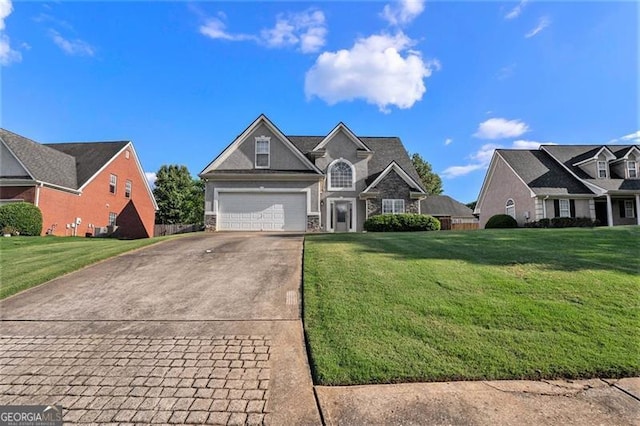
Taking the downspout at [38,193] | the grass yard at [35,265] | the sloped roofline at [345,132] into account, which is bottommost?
the grass yard at [35,265]

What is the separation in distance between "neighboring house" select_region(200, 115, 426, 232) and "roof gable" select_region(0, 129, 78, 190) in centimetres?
942

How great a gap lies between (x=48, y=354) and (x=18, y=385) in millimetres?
696

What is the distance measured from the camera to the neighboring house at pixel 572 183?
74.7ft

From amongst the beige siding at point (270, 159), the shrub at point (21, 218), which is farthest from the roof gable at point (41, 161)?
the beige siding at point (270, 159)

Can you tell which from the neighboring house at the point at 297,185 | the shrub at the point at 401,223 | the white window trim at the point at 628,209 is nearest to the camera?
the shrub at the point at 401,223

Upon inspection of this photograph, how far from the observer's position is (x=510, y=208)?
2600cm

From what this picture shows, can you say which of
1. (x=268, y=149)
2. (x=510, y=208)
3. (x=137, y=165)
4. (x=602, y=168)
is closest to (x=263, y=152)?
(x=268, y=149)

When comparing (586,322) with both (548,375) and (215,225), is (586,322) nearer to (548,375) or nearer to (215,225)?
(548,375)

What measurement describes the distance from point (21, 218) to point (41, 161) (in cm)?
500

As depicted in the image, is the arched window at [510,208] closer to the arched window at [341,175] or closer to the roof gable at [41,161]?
the arched window at [341,175]

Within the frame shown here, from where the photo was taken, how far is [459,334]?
454cm

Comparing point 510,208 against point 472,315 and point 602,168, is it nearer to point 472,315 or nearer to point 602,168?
point 602,168

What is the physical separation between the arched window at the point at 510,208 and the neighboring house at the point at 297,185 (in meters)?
8.79
